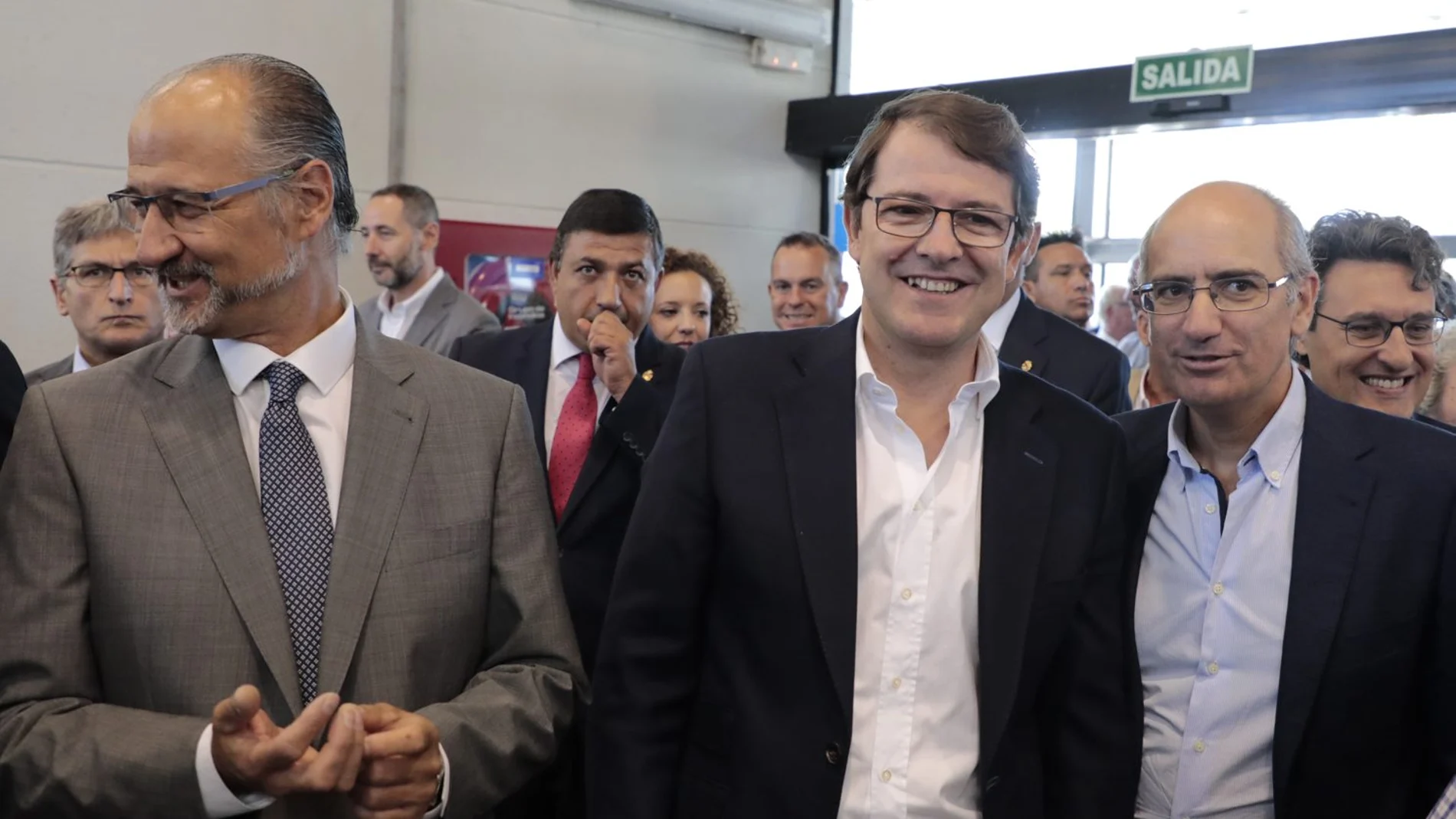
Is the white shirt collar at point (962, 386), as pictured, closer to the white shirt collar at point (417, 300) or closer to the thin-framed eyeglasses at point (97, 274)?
the thin-framed eyeglasses at point (97, 274)

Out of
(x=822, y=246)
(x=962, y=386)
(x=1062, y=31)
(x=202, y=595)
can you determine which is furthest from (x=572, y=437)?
(x=1062, y=31)

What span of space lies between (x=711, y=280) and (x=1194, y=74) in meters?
3.33

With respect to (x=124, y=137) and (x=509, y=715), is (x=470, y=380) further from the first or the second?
(x=124, y=137)

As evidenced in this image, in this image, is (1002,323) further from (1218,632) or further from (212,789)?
(212,789)

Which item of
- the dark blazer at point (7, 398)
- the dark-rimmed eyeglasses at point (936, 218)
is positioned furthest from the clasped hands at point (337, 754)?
the dark-rimmed eyeglasses at point (936, 218)

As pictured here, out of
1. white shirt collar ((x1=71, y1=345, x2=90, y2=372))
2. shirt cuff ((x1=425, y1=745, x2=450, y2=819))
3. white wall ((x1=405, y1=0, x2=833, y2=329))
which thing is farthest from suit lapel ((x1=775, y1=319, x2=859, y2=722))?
white wall ((x1=405, y1=0, x2=833, y2=329))

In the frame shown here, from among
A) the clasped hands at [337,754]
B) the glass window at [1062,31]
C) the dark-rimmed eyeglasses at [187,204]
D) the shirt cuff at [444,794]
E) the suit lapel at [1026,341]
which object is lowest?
the shirt cuff at [444,794]

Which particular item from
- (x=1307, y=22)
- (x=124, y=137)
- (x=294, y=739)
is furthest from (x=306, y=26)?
(x=294, y=739)

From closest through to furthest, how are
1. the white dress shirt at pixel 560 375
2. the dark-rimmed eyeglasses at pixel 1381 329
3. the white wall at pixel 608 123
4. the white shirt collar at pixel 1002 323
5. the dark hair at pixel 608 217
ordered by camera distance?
the dark-rimmed eyeglasses at pixel 1381 329 → the white dress shirt at pixel 560 375 → the dark hair at pixel 608 217 → the white shirt collar at pixel 1002 323 → the white wall at pixel 608 123

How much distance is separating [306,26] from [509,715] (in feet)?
19.5

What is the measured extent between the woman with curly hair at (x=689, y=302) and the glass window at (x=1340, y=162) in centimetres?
285

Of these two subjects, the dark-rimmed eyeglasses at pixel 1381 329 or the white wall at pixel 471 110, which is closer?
the dark-rimmed eyeglasses at pixel 1381 329

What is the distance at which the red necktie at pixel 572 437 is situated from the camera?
2.73 metres

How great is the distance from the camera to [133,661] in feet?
5.26
